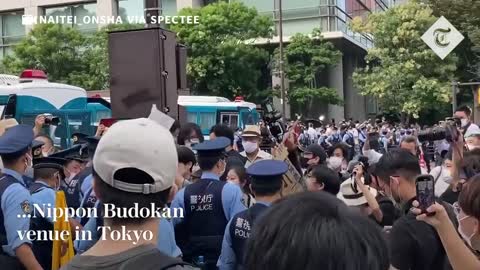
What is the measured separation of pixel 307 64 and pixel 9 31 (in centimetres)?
1754

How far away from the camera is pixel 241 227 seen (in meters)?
3.98

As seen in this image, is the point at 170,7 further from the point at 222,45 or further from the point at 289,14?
the point at 222,45

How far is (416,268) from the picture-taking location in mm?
→ 3117

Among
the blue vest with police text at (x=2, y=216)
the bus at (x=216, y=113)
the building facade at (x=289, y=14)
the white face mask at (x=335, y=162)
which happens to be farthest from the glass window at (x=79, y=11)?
the blue vest with police text at (x=2, y=216)

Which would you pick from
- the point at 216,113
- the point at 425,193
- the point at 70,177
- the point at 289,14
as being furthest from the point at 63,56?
the point at 425,193

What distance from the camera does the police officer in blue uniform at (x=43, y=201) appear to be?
4.38m

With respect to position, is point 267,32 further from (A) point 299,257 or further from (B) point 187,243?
(A) point 299,257

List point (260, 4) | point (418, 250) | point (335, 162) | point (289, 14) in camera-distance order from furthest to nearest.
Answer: point (260, 4) < point (289, 14) < point (335, 162) < point (418, 250)

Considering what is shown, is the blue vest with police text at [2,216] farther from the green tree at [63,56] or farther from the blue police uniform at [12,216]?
the green tree at [63,56]

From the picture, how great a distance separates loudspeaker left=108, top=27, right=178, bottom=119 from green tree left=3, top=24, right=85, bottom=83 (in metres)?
23.0

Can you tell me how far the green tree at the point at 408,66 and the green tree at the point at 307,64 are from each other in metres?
2.49

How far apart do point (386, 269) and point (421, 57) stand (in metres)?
31.8

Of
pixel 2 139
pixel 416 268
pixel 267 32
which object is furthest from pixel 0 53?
pixel 416 268

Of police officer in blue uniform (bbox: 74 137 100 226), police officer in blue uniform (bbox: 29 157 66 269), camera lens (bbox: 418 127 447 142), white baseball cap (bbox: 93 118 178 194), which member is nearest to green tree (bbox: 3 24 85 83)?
police officer in blue uniform (bbox: 74 137 100 226)
